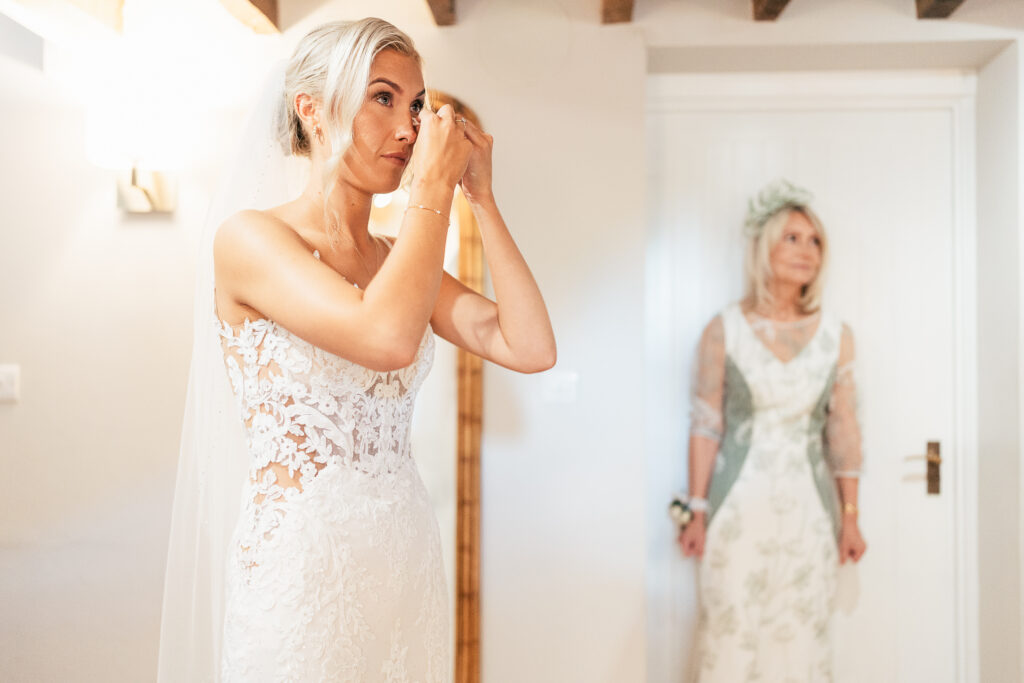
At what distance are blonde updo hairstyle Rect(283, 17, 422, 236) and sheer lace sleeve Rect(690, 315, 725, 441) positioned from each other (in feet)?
4.96

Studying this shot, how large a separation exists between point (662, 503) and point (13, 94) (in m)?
2.31

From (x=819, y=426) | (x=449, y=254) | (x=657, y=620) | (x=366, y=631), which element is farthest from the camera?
(x=657, y=620)

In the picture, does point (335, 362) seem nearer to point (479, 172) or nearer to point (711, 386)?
point (479, 172)

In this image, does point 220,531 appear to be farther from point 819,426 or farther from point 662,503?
point 819,426

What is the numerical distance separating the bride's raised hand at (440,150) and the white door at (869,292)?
62.2 inches

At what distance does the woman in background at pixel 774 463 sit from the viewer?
7.60ft

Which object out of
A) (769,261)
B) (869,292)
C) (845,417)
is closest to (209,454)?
(769,261)

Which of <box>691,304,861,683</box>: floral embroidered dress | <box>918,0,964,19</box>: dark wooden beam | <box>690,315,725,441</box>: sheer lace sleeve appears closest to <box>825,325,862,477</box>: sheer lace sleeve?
<box>691,304,861,683</box>: floral embroidered dress

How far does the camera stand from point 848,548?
7.89 feet

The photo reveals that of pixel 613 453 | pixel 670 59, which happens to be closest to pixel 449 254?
pixel 613 453

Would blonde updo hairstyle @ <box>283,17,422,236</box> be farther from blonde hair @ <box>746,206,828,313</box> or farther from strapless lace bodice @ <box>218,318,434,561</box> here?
blonde hair @ <box>746,206,828,313</box>

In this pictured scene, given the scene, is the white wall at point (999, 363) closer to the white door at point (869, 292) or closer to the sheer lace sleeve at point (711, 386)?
the white door at point (869, 292)

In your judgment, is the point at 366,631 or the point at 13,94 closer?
the point at 366,631

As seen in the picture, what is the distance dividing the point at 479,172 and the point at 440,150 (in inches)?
6.8
